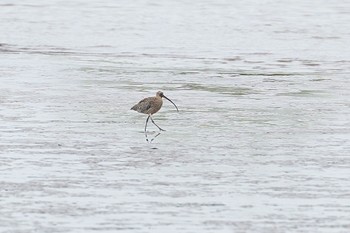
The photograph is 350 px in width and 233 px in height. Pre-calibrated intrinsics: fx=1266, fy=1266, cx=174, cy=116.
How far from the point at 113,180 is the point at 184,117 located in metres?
4.69

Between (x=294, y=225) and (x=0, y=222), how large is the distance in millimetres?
2228

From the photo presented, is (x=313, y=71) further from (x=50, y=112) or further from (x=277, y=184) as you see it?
(x=277, y=184)

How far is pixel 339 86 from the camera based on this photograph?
19.6 meters

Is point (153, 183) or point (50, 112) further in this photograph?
point (50, 112)

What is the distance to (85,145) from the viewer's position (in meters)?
13.5

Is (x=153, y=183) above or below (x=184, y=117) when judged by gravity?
above

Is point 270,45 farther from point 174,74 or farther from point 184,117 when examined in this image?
point 184,117

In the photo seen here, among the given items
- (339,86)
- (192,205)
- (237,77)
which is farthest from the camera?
(237,77)

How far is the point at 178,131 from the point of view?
1476 cm

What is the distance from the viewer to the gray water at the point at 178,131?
10070 mm

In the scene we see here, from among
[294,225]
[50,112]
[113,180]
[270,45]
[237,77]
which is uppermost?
[294,225]

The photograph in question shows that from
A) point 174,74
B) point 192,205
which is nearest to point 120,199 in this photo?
point 192,205

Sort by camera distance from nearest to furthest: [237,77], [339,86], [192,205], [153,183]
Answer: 1. [192,205]
2. [153,183]
3. [339,86]
4. [237,77]

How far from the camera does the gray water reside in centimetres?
1007
